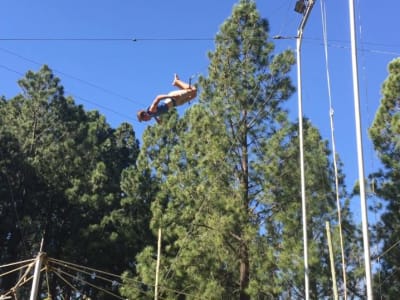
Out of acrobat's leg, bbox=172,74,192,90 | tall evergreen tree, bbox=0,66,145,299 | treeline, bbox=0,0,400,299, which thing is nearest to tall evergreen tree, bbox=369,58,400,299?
treeline, bbox=0,0,400,299

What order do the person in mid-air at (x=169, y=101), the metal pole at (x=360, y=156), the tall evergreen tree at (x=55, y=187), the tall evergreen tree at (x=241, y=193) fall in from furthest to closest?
the tall evergreen tree at (x=55, y=187) < the tall evergreen tree at (x=241, y=193) < the person in mid-air at (x=169, y=101) < the metal pole at (x=360, y=156)

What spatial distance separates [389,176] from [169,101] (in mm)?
7573

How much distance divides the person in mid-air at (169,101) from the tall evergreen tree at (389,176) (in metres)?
6.59

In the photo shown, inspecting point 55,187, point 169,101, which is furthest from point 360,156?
point 55,187

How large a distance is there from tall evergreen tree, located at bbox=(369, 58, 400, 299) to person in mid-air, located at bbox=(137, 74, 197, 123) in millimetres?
6591

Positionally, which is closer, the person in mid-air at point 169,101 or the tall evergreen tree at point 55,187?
the person in mid-air at point 169,101

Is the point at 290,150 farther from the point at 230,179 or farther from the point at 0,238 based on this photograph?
the point at 0,238

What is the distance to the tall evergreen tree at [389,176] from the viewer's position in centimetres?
1270

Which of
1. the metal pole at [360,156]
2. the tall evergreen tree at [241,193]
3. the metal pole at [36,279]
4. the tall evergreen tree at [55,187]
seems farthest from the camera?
the tall evergreen tree at [55,187]

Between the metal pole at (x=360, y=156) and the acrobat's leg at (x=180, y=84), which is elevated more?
the acrobat's leg at (x=180, y=84)

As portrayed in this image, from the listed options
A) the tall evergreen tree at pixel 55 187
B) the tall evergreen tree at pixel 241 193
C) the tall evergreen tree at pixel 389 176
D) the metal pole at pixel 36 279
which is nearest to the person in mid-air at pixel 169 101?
the metal pole at pixel 36 279

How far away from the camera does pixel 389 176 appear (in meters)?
13.8

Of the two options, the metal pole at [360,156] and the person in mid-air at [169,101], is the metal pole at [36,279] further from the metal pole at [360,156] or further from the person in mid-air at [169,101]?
the metal pole at [360,156]

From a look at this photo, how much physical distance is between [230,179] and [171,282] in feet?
9.43
